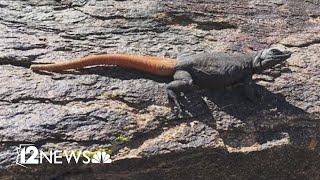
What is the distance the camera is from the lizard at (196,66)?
6.39 metres

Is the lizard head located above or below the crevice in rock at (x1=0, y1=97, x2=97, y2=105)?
above

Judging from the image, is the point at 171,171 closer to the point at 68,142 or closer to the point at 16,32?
the point at 68,142

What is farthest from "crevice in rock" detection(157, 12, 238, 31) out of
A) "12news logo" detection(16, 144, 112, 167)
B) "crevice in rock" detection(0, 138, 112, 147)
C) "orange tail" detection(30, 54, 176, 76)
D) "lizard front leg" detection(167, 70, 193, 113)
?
"12news logo" detection(16, 144, 112, 167)

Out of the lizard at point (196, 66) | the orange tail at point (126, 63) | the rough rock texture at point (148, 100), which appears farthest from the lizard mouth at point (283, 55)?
the orange tail at point (126, 63)

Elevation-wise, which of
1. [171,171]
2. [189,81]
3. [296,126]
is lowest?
[171,171]

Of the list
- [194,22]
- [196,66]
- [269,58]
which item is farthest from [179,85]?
[194,22]

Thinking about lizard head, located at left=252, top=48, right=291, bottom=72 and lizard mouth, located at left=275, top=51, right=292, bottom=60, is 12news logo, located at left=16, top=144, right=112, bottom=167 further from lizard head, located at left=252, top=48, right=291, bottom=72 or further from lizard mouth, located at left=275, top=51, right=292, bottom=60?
lizard mouth, located at left=275, top=51, right=292, bottom=60

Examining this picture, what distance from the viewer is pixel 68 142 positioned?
18.9ft

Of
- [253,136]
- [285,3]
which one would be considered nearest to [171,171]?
[253,136]

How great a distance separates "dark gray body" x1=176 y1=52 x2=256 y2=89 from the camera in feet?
21.4

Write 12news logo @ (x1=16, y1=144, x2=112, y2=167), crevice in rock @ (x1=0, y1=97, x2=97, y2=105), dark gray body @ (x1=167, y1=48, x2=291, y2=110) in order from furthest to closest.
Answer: dark gray body @ (x1=167, y1=48, x2=291, y2=110) → crevice in rock @ (x1=0, y1=97, x2=97, y2=105) → 12news logo @ (x1=16, y1=144, x2=112, y2=167)

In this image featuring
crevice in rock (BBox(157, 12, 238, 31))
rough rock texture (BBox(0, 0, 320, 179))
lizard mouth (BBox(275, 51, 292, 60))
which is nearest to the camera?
rough rock texture (BBox(0, 0, 320, 179))

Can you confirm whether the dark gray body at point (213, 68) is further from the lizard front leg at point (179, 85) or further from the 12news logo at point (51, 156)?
the 12news logo at point (51, 156)

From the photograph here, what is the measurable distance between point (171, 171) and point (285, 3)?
3.52 m
